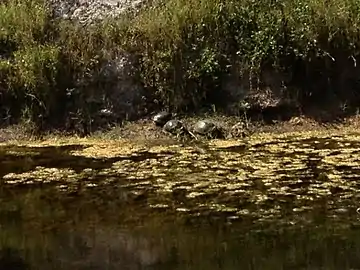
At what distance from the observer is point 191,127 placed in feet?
37.2

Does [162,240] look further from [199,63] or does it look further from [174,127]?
[199,63]

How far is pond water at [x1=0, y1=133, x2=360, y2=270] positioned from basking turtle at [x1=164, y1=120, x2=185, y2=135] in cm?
59

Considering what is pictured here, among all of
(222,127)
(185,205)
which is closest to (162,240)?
(185,205)

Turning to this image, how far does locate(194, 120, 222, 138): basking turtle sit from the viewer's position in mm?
11086

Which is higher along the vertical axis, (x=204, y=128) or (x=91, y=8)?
(x=91, y=8)

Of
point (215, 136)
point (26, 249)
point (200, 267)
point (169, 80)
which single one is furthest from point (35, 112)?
point (200, 267)

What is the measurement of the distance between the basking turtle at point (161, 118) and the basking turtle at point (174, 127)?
7.9 inches

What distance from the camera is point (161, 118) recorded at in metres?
11.6

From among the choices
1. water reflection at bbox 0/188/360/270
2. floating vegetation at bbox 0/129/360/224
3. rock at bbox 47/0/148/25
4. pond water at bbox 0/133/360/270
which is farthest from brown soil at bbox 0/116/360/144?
water reflection at bbox 0/188/360/270

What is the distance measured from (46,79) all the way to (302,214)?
6.21m

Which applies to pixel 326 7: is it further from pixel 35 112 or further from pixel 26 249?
pixel 26 249

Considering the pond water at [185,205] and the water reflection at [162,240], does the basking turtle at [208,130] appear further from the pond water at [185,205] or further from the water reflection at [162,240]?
the water reflection at [162,240]

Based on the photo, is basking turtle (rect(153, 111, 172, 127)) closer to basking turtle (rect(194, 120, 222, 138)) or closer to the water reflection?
basking turtle (rect(194, 120, 222, 138))

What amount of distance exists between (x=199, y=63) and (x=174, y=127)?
1.23m
